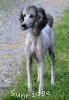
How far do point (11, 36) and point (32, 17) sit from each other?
A: 5.30 meters

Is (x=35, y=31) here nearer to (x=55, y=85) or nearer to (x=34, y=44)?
(x=34, y=44)

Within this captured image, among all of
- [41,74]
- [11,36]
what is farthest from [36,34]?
[11,36]

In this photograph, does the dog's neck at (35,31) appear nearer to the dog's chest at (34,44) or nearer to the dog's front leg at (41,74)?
the dog's chest at (34,44)

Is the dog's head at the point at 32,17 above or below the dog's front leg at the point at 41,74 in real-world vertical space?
above

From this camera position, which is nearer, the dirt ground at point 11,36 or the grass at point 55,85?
the grass at point 55,85

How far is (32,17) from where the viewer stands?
6.25 metres

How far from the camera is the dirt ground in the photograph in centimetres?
824

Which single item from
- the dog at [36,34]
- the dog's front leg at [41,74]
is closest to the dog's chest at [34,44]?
the dog at [36,34]

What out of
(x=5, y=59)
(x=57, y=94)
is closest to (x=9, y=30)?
(x=5, y=59)

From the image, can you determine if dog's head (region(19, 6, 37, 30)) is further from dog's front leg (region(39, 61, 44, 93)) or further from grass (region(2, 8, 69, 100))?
A: grass (region(2, 8, 69, 100))

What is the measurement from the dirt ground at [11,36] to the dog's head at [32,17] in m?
1.64

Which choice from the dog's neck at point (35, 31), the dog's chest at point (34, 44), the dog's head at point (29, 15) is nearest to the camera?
the dog's head at point (29, 15)

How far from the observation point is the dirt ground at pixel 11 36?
8.24 m

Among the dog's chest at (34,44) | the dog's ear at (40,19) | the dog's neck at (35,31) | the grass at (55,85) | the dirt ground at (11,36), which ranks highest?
the dog's ear at (40,19)
